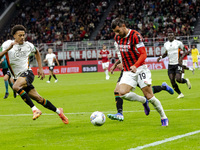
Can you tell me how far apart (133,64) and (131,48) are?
360mm

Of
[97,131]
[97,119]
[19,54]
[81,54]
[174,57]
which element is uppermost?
[19,54]

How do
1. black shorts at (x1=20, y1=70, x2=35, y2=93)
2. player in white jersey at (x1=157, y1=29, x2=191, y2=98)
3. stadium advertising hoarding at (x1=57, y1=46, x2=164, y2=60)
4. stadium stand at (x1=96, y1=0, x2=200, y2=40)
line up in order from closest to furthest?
black shorts at (x1=20, y1=70, x2=35, y2=93) → player in white jersey at (x1=157, y1=29, x2=191, y2=98) → stadium stand at (x1=96, y1=0, x2=200, y2=40) → stadium advertising hoarding at (x1=57, y1=46, x2=164, y2=60)

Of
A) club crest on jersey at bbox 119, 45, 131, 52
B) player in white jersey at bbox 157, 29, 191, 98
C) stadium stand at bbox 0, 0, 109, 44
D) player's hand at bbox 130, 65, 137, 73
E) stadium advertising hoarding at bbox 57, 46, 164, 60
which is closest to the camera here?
player's hand at bbox 130, 65, 137, 73

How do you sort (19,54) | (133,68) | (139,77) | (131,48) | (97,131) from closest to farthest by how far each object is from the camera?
(133,68) < (97,131) < (139,77) < (131,48) < (19,54)

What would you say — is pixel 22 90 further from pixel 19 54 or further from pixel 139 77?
→ pixel 139 77

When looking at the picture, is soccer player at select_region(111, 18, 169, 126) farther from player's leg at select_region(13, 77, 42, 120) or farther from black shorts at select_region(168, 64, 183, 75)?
black shorts at select_region(168, 64, 183, 75)

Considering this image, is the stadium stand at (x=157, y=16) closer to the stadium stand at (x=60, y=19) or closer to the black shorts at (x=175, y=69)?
the stadium stand at (x=60, y=19)

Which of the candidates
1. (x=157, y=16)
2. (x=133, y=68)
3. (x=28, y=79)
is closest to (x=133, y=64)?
(x=133, y=68)

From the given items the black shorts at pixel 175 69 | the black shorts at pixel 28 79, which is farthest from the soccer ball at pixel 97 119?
the black shorts at pixel 175 69

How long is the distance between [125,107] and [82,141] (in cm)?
566

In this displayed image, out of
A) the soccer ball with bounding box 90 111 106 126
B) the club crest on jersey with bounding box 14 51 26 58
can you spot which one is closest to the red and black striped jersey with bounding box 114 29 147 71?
the soccer ball with bounding box 90 111 106 126

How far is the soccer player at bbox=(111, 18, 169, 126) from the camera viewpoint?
8445 millimetres

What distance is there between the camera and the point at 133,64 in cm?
880

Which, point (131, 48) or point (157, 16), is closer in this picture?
point (131, 48)
